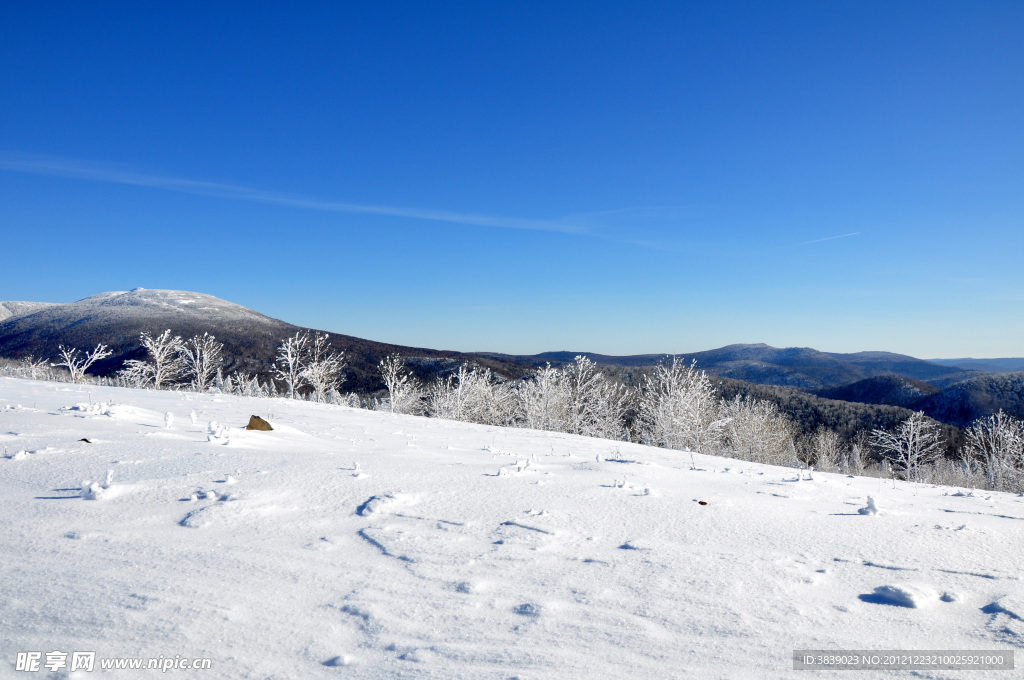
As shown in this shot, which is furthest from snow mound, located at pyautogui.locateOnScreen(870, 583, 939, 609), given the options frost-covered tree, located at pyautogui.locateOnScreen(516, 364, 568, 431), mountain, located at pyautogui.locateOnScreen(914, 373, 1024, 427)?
mountain, located at pyautogui.locateOnScreen(914, 373, 1024, 427)

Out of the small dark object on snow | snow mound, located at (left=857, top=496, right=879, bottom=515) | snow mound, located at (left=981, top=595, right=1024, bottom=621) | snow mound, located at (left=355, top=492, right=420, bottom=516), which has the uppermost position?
the small dark object on snow

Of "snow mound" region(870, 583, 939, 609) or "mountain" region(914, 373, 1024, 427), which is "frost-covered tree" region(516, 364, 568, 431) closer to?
"snow mound" region(870, 583, 939, 609)

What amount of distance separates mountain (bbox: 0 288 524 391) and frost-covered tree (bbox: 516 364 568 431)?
47.4m

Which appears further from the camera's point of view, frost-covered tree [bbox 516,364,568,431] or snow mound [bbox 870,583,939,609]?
frost-covered tree [bbox 516,364,568,431]

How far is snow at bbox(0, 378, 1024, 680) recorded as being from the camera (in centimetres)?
253

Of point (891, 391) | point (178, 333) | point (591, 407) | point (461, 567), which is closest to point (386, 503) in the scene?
point (461, 567)

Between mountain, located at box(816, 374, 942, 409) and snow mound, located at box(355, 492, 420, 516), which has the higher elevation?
snow mound, located at box(355, 492, 420, 516)

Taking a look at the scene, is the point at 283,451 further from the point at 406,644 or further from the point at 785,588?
the point at 785,588

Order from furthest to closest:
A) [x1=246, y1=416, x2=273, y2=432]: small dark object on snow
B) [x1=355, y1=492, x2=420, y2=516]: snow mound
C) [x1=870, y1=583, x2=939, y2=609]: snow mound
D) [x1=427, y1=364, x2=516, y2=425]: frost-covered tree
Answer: [x1=427, y1=364, x2=516, y2=425]: frost-covered tree < [x1=246, y1=416, x2=273, y2=432]: small dark object on snow < [x1=355, y1=492, x2=420, y2=516]: snow mound < [x1=870, y1=583, x2=939, y2=609]: snow mound

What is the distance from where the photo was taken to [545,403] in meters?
39.8

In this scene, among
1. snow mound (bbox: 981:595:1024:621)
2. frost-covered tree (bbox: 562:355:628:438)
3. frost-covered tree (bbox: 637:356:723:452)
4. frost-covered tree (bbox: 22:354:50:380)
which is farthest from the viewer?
frost-covered tree (bbox: 562:355:628:438)

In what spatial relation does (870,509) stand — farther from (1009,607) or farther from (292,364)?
(292,364)

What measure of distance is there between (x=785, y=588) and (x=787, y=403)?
346ft

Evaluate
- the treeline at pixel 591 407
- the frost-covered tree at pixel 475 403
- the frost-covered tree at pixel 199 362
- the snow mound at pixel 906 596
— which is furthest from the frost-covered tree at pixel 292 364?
the snow mound at pixel 906 596
